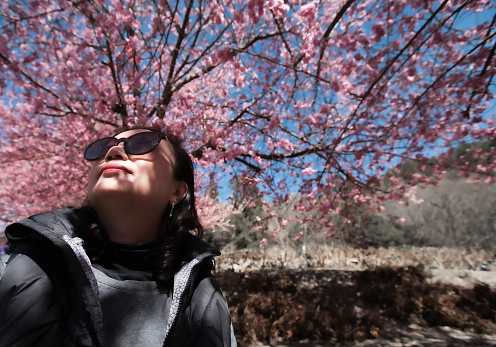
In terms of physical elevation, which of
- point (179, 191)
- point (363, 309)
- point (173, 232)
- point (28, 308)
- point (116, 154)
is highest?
point (116, 154)

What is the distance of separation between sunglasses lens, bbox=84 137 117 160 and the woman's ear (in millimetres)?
334

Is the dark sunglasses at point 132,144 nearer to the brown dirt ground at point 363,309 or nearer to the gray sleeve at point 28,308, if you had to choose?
the gray sleeve at point 28,308

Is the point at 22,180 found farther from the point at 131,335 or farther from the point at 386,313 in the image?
the point at 386,313

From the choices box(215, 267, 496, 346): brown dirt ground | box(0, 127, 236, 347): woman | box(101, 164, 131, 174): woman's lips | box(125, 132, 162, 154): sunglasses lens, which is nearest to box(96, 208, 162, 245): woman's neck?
box(0, 127, 236, 347): woman

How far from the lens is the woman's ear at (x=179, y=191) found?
4.02 ft

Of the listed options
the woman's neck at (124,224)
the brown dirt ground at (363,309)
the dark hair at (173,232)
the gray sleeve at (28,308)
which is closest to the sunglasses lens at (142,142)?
the dark hair at (173,232)

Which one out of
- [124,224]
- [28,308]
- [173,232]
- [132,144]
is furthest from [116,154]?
[28,308]

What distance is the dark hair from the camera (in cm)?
96

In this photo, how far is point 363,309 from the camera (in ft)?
15.4

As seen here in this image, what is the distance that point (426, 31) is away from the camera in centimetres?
286

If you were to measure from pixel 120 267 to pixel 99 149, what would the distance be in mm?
519

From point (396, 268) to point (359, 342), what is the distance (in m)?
2.97

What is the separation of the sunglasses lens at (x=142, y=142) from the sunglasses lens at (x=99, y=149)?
92mm

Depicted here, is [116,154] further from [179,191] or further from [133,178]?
[179,191]
